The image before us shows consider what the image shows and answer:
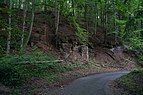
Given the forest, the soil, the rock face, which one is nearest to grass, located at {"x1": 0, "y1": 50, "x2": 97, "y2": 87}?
the forest

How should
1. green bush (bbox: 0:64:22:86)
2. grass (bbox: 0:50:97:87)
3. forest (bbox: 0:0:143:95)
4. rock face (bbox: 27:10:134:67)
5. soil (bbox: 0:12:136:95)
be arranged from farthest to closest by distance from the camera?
rock face (bbox: 27:10:134:67) < soil (bbox: 0:12:136:95) < grass (bbox: 0:50:97:87) < green bush (bbox: 0:64:22:86) < forest (bbox: 0:0:143:95)

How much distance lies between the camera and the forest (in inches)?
434

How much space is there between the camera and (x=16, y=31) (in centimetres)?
684

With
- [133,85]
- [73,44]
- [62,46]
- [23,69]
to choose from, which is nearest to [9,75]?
[23,69]

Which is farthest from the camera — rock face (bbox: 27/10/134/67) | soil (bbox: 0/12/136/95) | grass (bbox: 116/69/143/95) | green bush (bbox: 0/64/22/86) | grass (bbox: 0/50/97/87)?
rock face (bbox: 27/10/134/67)

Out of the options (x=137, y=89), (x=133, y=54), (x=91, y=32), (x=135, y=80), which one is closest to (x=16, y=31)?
(x=137, y=89)

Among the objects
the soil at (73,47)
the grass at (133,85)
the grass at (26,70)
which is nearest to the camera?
the grass at (133,85)

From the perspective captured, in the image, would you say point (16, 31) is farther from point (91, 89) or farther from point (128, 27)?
point (91, 89)

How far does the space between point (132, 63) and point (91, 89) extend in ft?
68.4

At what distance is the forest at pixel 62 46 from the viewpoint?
11.0 m

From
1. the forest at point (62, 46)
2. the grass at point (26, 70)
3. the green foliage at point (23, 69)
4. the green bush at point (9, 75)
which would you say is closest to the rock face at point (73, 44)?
the forest at point (62, 46)

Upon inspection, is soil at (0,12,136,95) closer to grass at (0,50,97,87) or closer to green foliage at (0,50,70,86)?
grass at (0,50,97,87)

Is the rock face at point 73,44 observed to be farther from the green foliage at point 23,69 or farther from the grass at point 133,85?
the grass at point 133,85

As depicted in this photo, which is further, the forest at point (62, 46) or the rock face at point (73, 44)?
the rock face at point (73, 44)
